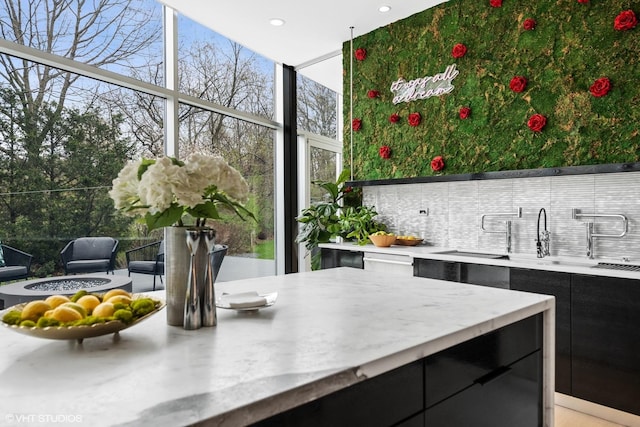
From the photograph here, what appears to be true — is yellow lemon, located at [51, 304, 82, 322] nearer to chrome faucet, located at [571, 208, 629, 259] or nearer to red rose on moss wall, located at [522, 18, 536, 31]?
chrome faucet, located at [571, 208, 629, 259]

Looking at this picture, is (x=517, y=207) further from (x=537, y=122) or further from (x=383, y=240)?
(x=383, y=240)

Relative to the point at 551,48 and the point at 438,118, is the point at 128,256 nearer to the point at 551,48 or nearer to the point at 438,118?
the point at 438,118

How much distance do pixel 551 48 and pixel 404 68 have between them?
138 cm

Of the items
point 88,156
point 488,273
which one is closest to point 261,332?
point 488,273

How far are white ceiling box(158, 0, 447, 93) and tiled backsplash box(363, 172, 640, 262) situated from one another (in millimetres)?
1677

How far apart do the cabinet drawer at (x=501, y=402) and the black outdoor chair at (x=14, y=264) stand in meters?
3.08

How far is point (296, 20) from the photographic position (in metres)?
4.28

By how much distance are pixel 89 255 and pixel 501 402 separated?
10.4ft

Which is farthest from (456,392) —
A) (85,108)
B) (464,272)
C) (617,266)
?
(85,108)

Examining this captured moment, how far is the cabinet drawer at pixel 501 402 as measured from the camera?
45.9 inches

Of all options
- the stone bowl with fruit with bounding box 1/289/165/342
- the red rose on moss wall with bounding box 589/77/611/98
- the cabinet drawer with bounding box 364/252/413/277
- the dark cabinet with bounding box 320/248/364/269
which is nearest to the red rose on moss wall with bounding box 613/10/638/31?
the red rose on moss wall with bounding box 589/77/611/98

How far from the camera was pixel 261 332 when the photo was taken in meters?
1.15

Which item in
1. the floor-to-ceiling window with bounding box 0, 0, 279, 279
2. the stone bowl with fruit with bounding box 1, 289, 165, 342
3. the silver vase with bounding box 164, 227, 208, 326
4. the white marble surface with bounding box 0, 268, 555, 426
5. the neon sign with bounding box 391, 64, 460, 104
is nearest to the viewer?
the white marble surface with bounding box 0, 268, 555, 426

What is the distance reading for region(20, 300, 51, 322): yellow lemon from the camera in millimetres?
1031
